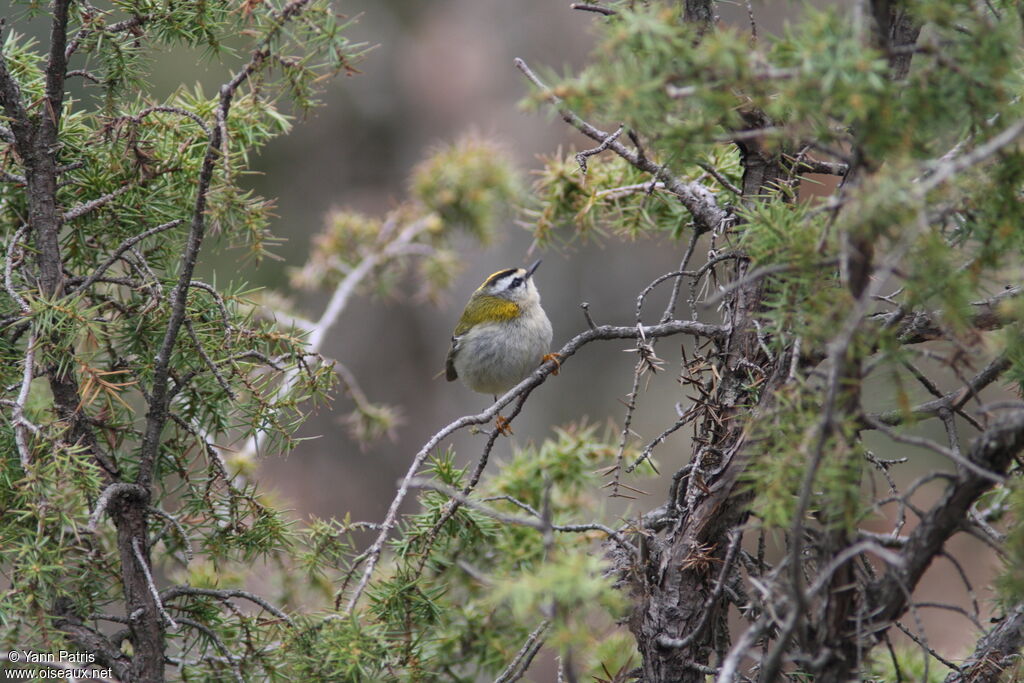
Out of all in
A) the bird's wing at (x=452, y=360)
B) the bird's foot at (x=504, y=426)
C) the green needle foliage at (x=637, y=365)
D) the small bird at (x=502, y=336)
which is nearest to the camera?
the green needle foliage at (x=637, y=365)

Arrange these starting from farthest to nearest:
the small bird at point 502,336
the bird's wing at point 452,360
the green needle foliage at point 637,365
A: the bird's wing at point 452,360, the small bird at point 502,336, the green needle foliage at point 637,365

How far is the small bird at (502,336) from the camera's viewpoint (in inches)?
131

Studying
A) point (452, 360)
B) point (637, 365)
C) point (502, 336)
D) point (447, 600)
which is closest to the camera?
point (637, 365)

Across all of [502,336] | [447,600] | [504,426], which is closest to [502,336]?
[502,336]

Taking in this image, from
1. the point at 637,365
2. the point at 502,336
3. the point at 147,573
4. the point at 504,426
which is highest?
the point at 502,336

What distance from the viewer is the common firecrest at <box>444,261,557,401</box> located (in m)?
3.33

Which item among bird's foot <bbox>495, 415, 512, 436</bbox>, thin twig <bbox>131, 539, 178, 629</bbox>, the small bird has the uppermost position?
the small bird

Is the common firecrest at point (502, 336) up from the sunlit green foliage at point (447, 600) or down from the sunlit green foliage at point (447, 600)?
up

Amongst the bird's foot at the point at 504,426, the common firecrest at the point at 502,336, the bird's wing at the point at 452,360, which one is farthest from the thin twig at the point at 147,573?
the bird's wing at the point at 452,360

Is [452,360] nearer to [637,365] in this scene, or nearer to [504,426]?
[504,426]

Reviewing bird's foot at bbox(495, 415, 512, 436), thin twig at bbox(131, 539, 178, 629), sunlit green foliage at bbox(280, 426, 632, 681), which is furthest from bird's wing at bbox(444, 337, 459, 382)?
thin twig at bbox(131, 539, 178, 629)

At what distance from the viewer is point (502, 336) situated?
132 inches

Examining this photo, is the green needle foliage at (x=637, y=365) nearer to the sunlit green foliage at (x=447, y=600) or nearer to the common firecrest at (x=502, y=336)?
the sunlit green foliage at (x=447, y=600)

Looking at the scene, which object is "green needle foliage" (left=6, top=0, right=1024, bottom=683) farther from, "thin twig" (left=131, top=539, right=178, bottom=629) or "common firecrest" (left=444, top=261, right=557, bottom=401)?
"common firecrest" (left=444, top=261, right=557, bottom=401)
